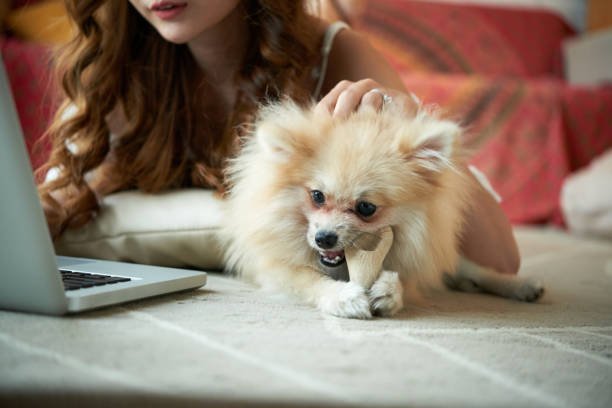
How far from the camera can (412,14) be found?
3752mm

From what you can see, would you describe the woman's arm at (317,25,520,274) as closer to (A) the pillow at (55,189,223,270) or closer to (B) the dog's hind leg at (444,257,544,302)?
(B) the dog's hind leg at (444,257,544,302)

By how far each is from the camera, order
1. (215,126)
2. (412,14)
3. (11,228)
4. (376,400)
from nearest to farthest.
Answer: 1. (376,400)
2. (11,228)
3. (215,126)
4. (412,14)

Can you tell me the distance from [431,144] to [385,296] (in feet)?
1.05

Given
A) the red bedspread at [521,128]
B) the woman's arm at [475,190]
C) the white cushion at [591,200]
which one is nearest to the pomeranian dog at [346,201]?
the woman's arm at [475,190]

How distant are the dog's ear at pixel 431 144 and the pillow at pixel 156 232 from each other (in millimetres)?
560

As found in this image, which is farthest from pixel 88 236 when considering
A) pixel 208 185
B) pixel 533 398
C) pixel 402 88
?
pixel 533 398

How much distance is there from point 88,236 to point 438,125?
3.27 ft

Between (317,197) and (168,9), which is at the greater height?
(168,9)

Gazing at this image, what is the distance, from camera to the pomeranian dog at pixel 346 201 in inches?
47.1

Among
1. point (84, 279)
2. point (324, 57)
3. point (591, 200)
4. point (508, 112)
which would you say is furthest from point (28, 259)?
point (508, 112)

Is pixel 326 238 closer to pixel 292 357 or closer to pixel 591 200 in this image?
pixel 292 357

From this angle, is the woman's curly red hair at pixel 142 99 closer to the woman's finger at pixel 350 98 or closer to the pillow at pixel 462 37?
the woman's finger at pixel 350 98

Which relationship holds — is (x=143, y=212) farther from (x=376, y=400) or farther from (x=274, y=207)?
(x=376, y=400)

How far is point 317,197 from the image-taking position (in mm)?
1237
